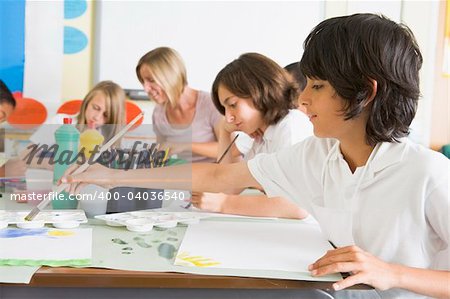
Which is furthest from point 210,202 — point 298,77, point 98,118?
point 98,118

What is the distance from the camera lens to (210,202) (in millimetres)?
1488

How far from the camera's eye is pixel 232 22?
360 centimetres

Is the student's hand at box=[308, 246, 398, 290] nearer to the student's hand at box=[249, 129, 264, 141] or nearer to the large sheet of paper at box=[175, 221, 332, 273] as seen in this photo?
the large sheet of paper at box=[175, 221, 332, 273]

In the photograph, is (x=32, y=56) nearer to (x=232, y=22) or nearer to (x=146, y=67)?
Result: (x=146, y=67)

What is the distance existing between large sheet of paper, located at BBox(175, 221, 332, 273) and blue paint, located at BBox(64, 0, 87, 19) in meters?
2.51

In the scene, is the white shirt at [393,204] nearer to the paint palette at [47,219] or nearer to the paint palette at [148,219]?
the paint palette at [148,219]

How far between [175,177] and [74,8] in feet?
7.93

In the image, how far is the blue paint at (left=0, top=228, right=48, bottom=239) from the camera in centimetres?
113

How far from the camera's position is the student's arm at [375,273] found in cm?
91

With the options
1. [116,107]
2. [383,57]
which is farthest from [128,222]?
[116,107]

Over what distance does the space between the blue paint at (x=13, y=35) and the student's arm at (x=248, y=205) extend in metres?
2.39

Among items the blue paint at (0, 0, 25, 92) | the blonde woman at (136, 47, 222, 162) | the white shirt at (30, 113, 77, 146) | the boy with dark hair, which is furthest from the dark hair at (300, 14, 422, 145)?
the blue paint at (0, 0, 25, 92)

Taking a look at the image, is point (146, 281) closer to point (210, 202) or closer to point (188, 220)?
point (188, 220)

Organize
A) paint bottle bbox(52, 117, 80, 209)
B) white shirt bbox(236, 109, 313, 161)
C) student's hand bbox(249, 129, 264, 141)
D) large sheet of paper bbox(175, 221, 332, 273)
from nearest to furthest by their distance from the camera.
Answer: large sheet of paper bbox(175, 221, 332, 273), paint bottle bbox(52, 117, 80, 209), white shirt bbox(236, 109, 313, 161), student's hand bbox(249, 129, 264, 141)
